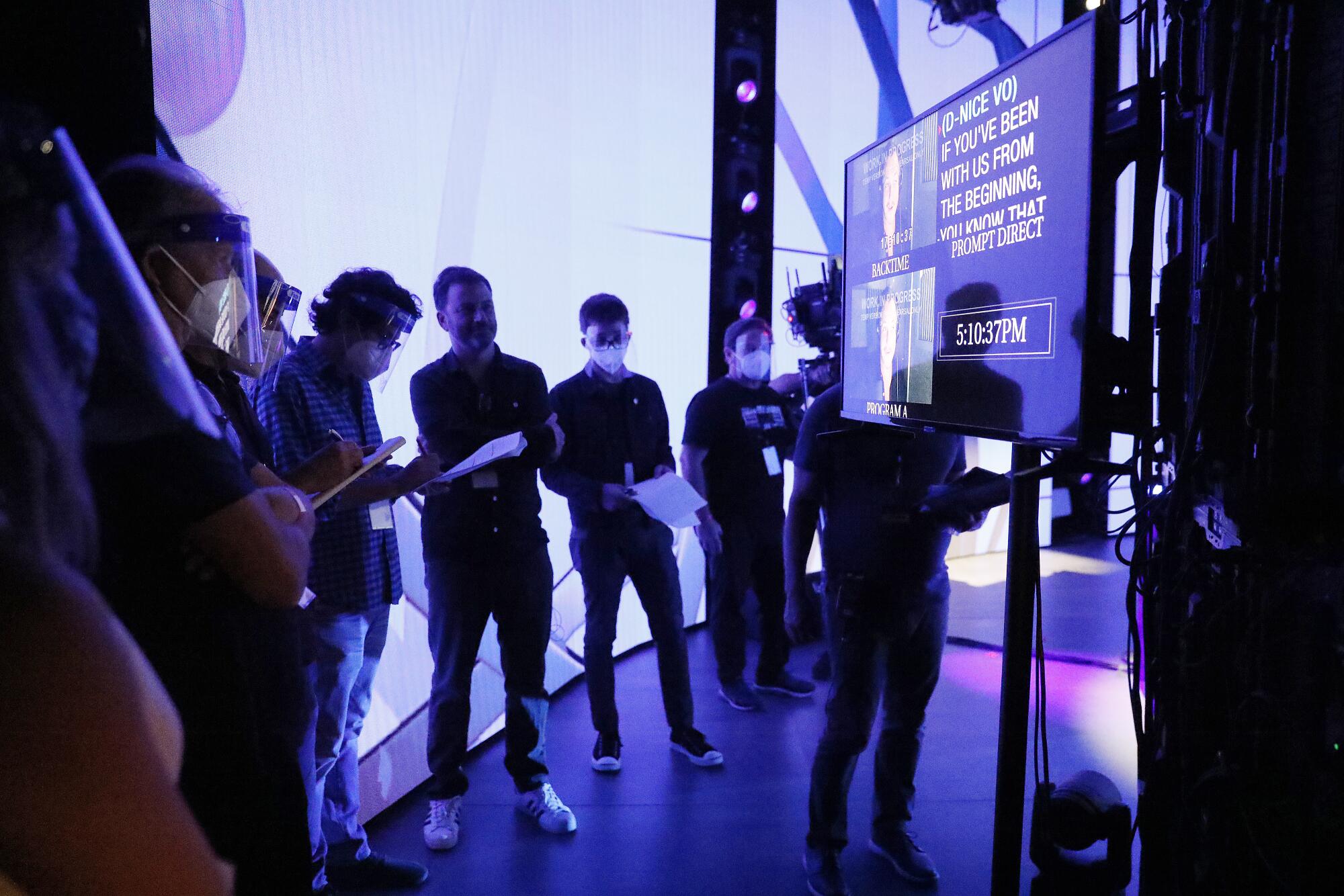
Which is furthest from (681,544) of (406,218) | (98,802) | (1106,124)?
(98,802)

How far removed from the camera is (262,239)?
249 cm

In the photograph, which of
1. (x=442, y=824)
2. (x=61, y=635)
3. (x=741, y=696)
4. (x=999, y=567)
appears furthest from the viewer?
(x=999, y=567)

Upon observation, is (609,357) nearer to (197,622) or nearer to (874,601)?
(874,601)

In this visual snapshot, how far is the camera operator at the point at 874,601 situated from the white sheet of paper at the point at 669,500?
2.17 ft

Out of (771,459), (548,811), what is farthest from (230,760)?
(771,459)

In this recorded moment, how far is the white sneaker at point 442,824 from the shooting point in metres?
2.62

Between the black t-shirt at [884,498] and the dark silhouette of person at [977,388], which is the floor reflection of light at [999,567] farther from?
the dark silhouette of person at [977,388]

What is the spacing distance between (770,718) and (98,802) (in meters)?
3.55

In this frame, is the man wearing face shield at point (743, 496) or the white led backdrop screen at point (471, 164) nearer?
the white led backdrop screen at point (471, 164)

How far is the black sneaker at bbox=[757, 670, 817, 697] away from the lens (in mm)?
4090

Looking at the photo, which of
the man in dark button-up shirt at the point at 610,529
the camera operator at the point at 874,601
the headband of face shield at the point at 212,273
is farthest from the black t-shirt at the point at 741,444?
the headband of face shield at the point at 212,273

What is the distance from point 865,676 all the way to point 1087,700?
2204 mm

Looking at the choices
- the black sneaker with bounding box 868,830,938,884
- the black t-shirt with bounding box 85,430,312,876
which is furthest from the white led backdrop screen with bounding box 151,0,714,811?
the black sneaker with bounding box 868,830,938,884

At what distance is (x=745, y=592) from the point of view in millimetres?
4227
